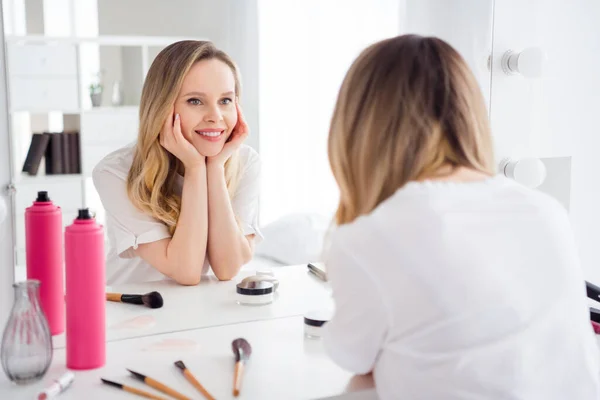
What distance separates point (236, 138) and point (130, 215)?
10.1 inches

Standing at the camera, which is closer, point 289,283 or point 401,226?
point 401,226

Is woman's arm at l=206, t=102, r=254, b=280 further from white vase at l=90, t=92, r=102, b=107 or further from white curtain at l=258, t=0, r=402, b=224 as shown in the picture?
white vase at l=90, t=92, r=102, b=107

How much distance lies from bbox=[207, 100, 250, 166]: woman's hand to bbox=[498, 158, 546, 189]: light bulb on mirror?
75cm

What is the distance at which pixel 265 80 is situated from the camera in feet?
4.32

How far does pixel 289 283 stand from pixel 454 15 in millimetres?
794

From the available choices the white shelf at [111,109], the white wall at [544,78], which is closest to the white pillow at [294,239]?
the white shelf at [111,109]

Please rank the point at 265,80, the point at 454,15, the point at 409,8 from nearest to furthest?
the point at 265,80 → the point at 409,8 → the point at 454,15

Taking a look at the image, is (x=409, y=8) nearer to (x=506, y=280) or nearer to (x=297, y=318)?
(x=297, y=318)

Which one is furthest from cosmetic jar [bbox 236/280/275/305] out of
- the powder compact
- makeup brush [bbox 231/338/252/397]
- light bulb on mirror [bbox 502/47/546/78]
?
light bulb on mirror [bbox 502/47/546/78]

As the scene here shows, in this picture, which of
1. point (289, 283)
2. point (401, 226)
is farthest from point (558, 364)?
point (289, 283)

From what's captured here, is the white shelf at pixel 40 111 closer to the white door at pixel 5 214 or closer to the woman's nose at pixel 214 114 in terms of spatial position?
the white door at pixel 5 214

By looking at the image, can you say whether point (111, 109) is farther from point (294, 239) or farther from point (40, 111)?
point (294, 239)

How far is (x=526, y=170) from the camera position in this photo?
1721mm

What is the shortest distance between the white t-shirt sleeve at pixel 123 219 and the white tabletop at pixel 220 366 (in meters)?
0.27
